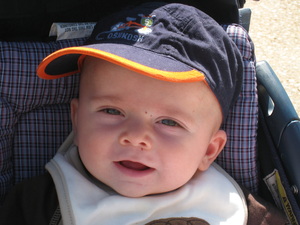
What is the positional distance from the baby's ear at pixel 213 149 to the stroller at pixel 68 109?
3.6 inches

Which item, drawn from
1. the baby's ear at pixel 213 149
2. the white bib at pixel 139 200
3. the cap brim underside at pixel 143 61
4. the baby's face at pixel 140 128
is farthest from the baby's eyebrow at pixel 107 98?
the baby's ear at pixel 213 149

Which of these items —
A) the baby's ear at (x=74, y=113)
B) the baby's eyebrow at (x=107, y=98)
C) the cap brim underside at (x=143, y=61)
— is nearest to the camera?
the cap brim underside at (x=143, y=61)

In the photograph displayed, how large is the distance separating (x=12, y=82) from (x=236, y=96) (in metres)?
0.71

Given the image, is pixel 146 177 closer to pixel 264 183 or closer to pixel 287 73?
pixel 264 183

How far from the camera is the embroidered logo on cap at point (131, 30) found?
1310 millimetres

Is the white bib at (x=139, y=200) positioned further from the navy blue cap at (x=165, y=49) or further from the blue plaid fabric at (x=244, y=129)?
the navy blue cap at (x=165, y=49)

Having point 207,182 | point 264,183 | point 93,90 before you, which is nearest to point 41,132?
point 93,90

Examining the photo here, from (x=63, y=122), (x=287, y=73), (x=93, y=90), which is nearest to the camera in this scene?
(x=93, y=90)

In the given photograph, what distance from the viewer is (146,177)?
1322mm

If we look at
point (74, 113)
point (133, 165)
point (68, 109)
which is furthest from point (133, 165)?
point (68, 109)

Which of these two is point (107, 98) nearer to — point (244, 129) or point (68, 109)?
point (68, 109)

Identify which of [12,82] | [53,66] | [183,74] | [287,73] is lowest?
[287,73]

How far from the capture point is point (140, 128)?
4.25 ft

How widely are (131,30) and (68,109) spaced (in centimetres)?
44
